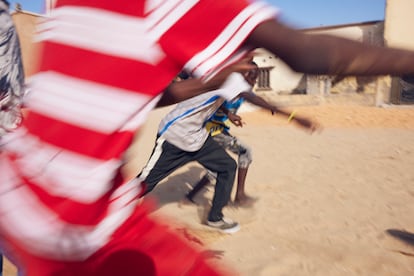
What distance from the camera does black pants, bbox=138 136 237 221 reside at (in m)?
3.77

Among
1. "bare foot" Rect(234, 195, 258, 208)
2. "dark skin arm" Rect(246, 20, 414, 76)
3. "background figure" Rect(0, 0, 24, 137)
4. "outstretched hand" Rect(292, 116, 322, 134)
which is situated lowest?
"bare foot" Rect(234, 195, 258, 208)

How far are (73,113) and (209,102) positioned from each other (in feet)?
8.89

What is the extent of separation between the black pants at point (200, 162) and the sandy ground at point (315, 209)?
44cm

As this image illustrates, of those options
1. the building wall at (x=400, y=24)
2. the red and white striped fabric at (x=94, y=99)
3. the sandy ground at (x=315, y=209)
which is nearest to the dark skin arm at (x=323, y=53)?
the red and white striped fabric at (x=94, y=99)

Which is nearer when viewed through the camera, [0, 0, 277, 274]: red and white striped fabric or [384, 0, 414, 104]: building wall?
[0, 0, 277, 274]: red and white striped fabric

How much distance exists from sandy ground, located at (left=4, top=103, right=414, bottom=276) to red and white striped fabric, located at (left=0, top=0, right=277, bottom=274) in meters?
0.15

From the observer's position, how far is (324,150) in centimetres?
776

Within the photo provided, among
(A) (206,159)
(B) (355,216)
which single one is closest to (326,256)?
(B) (355,216)

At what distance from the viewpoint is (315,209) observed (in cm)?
447

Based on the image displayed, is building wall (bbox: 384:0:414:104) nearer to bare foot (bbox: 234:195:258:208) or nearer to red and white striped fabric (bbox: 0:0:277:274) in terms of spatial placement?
bare foot (bbox: 234:195:258:208)

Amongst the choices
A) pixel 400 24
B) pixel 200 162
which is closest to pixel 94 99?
pixel 200 162

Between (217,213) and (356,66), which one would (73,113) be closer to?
(356,66)

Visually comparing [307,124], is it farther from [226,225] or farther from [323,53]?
[323,53]

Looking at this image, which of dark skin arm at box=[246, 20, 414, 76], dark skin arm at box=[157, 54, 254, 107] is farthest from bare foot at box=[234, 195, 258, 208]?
dark skin arm at box=[246, 20, 414, 76]
